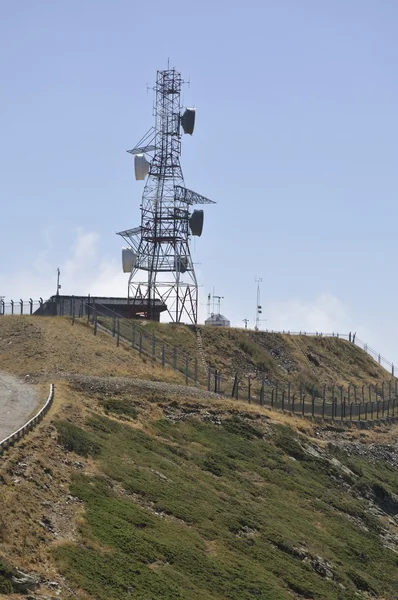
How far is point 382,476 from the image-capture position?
2319 inches

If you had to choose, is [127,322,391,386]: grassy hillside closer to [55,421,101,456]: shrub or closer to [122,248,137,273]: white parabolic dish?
[122,248,137,273]: white parabolic dish

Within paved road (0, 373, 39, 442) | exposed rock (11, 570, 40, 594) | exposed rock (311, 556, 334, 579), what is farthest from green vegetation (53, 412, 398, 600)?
paved road (0, 373, 39, 442)

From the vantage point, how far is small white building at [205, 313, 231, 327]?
4003 inches

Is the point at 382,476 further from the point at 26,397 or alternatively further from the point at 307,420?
the point at 26,397

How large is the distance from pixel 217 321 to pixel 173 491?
6426 cm

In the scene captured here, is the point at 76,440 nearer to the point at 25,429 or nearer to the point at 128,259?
the point at 25,429

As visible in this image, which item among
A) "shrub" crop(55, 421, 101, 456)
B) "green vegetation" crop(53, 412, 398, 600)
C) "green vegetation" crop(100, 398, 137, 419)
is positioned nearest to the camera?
"green vegetation" crop(53, 412, 398, 600)

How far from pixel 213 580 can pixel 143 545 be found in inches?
100.0

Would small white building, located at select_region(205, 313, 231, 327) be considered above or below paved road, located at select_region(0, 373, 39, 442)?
above

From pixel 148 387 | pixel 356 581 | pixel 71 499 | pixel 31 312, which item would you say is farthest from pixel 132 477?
pixel 31 312

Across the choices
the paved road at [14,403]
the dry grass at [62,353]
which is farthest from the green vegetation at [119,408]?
the dry grass at [62,353]

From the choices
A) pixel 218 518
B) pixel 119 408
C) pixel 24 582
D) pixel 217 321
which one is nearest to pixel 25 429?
pixel 218 518

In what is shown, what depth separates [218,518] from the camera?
3750cm

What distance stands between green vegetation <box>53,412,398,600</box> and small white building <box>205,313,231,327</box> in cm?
4406
